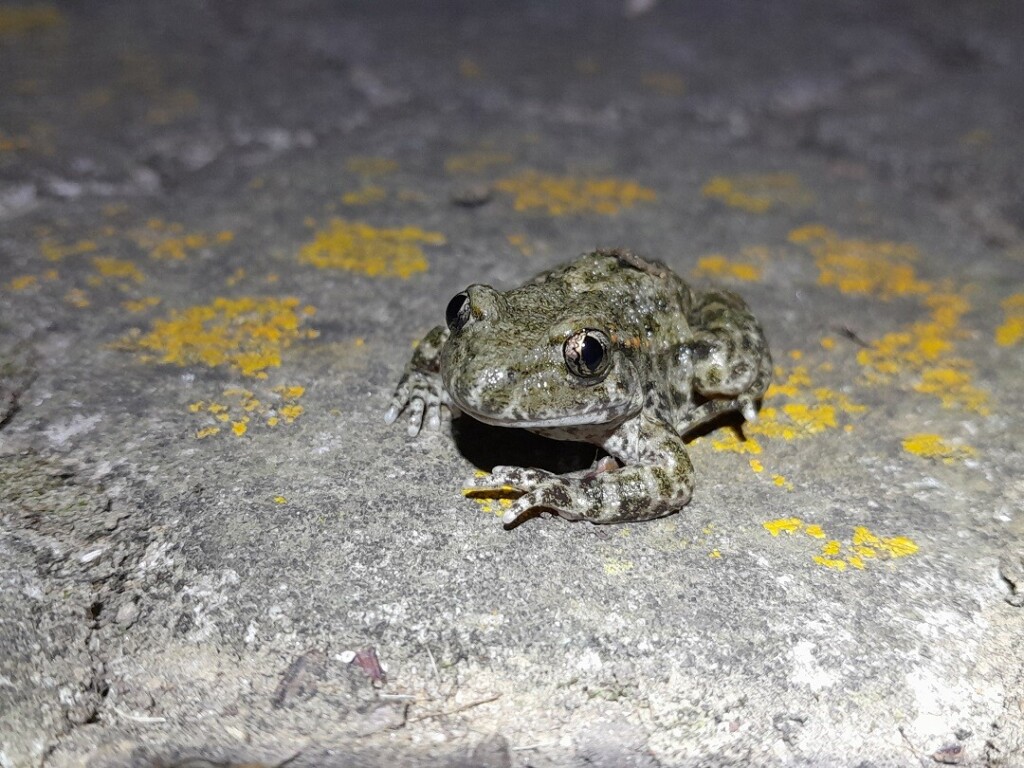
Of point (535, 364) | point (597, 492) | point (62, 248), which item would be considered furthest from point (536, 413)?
point (62, 248)

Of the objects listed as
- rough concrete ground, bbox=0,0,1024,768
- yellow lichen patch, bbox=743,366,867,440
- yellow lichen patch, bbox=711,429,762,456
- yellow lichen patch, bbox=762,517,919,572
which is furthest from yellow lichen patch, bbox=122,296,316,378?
yellow lichen patch, bbox=762,517,919,572

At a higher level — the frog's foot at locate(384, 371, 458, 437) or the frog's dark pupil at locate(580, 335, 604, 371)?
the frog's dark pupil at locate(580, 335, 604, 371)

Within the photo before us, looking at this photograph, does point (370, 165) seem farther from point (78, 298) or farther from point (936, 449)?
point (936, 449)

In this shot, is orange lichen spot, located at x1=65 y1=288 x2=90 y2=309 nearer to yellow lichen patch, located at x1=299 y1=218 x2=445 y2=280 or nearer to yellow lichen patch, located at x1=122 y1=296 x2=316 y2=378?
yellow lichen patch, located at x1=122 y1=296 x2=316 y2=378

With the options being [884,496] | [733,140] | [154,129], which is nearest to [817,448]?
[884,496]

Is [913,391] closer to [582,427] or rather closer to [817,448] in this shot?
[817,448]
